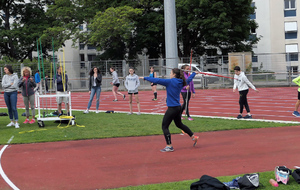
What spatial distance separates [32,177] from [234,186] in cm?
349

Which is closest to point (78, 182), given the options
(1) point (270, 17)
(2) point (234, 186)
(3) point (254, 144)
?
(2) point (234, 186)

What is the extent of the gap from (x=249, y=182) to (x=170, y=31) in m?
23.0

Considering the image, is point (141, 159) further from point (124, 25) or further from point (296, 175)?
point (124, 25)

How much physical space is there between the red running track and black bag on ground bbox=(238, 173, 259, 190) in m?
1.00

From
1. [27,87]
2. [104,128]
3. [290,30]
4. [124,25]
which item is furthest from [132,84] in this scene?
[290,30]

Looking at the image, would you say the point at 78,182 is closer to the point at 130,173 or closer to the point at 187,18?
the point at 130,173

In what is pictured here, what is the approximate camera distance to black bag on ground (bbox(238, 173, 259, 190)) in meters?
5.62

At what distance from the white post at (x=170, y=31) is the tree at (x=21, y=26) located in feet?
57.5

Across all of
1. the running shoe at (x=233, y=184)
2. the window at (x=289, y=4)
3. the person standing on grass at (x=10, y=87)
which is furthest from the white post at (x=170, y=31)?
the window at (x=289, y=4)

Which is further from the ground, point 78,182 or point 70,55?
point 70,55

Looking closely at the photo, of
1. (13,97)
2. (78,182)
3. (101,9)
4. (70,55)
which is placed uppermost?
(101,9)

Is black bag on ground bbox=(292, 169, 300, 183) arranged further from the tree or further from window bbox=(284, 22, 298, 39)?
window bbox=(284, 22, 298, 39)

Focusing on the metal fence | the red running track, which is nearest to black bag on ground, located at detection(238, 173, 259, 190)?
the red running track

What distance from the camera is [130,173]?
6.91m
